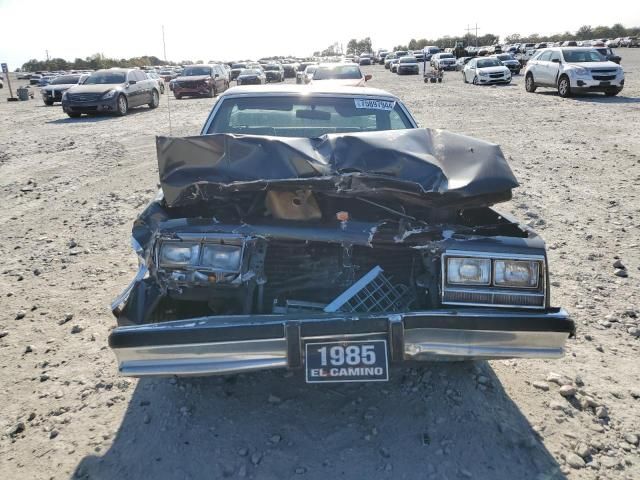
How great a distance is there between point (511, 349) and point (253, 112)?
2.90 meters

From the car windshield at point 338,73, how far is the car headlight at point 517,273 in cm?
1430

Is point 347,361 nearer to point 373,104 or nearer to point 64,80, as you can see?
point 373,104

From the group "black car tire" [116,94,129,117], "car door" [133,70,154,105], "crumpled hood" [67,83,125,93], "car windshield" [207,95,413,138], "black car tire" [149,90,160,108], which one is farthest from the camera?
"black car tire" [149,90,160,108]

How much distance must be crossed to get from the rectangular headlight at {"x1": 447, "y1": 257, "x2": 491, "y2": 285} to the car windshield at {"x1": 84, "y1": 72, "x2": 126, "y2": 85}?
1809 centimetres

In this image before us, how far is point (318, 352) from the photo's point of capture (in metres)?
2.40

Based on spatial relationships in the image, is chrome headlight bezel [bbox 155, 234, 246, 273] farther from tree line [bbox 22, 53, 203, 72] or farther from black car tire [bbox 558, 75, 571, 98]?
tree line [bbox 22, 53, 203, 72]

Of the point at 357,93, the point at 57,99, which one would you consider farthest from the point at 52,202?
the point at 57,99

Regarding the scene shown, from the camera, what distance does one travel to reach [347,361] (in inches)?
94.9

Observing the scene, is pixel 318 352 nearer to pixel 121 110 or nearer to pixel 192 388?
pixel 192 388

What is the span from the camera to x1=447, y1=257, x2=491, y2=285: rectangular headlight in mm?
2635

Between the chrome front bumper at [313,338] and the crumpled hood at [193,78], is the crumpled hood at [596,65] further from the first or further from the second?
the chrome front bumper at [313,338]

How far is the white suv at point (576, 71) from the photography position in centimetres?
1772

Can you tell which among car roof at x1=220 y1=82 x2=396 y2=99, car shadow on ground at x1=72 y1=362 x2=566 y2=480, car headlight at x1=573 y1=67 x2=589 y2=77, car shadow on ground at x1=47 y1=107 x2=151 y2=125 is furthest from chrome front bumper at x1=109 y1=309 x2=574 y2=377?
car headlight at x1=573 y1=67 x2=589 y2=77

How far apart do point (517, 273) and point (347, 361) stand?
957 mm
